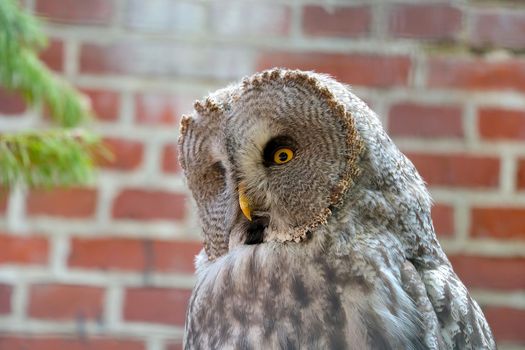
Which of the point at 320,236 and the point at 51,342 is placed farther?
the point at 51,342

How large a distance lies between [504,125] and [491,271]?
0.23 metres

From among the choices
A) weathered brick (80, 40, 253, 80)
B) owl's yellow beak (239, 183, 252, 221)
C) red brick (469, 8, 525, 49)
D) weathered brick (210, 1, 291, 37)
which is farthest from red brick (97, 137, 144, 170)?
red brick (469, 8, 525, 49)

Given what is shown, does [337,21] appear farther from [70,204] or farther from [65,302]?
[65,302]

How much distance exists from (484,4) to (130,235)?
670mm

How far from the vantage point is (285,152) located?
2.65 feet

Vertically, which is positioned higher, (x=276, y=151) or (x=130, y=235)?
(x=276, y=151)

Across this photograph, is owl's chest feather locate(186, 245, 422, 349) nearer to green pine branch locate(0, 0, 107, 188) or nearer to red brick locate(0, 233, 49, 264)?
green pine branch locate(0, 0, 107, 188)

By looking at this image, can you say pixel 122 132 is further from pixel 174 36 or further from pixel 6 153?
pixel 6 153

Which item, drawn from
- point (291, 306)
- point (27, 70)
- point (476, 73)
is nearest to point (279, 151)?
point (291, 306)

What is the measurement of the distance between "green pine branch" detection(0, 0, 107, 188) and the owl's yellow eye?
0.19 meters

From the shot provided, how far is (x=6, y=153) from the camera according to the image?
2.53ft

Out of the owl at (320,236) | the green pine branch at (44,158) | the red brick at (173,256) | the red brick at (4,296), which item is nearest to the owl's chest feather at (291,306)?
the owl at (320,236)

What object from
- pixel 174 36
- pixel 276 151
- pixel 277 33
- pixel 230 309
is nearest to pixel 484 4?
pixel 277 33

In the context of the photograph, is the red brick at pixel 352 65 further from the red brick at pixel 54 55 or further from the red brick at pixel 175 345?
the red brick at pixel 175 345
